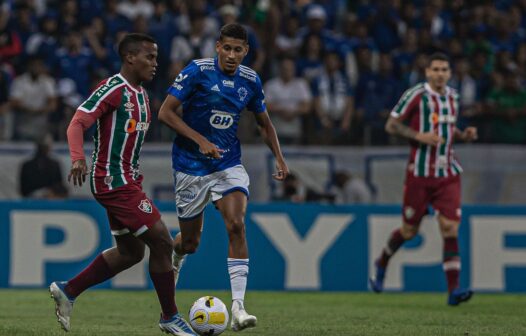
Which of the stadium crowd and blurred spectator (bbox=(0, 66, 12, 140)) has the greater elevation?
the stadium crowd

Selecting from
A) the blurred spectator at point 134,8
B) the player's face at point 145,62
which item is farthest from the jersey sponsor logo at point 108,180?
the blurred spectator at point 134,8

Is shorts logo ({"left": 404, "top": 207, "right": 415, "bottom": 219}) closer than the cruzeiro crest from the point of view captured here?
No

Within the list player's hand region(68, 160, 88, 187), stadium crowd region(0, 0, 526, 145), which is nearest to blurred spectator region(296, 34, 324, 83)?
stadium crowd region(0, 0, 526, 145)

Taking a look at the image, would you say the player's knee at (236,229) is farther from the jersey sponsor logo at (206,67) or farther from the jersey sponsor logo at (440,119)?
the jersey sponsor logo at (440,119)

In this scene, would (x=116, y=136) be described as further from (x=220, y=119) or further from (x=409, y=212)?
(x=409, y=212)

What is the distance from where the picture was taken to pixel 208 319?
7.83m

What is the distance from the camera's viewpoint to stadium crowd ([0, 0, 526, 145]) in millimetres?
15086

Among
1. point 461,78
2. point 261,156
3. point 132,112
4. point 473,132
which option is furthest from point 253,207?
point 132,112

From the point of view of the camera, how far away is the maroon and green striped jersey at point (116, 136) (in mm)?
7793

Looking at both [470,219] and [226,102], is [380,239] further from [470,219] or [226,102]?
[226,102]

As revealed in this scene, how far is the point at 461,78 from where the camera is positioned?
16734 millimetres

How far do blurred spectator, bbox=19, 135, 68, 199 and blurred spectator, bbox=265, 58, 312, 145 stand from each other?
3074mm

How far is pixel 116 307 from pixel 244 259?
10.3 feet

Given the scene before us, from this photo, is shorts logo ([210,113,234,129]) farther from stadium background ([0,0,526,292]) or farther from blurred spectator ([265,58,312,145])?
blurred spectator ([265,58,312,145])
